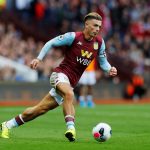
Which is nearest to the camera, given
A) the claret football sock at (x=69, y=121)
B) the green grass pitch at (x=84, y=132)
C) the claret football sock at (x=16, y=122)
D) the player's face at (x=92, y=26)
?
the green grass pitch at (x=84, y=132)

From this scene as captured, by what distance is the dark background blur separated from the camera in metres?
27.8

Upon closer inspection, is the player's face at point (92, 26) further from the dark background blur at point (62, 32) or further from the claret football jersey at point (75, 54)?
the dark background blur at point (62, 32)

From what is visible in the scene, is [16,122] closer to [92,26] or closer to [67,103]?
[67,103]

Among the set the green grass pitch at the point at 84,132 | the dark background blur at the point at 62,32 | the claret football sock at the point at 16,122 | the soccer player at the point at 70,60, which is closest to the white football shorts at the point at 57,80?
the soccer player at the point at 70,60

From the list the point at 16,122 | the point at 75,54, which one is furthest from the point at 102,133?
the point at 16,122

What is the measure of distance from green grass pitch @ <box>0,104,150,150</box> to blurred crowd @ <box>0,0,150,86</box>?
31.4 feet

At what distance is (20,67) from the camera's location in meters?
27.5

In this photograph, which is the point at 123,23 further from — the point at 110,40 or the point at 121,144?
the point at 121,144

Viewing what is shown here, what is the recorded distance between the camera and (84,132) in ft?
Result: 48.6

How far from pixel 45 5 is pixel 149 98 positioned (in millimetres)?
6015

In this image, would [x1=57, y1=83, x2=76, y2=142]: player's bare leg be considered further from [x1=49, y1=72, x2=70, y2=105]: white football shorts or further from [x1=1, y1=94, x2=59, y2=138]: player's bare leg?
[x1=1, y1=94, x2=59, y2=138]: player's bare leg

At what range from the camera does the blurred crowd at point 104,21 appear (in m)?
31.3

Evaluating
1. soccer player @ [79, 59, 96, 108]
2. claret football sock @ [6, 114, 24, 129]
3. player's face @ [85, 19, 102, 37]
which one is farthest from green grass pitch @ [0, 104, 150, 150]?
soccer player @ [79, 59, 96, 108]

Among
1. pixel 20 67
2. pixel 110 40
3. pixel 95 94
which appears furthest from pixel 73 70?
pixel 110 40
